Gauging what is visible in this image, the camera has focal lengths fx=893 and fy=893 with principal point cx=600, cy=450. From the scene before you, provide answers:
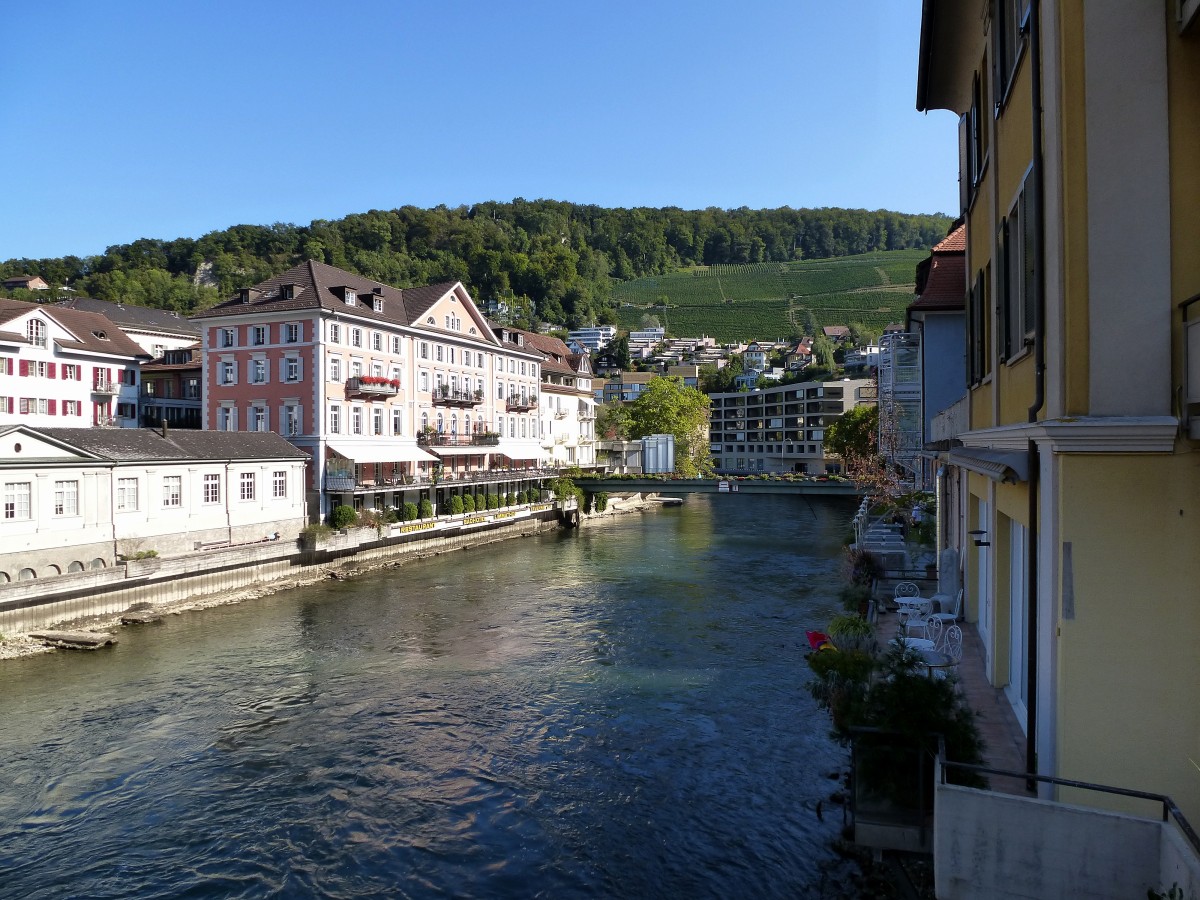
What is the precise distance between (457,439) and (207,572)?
23.6m

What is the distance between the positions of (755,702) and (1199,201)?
42.1 ft

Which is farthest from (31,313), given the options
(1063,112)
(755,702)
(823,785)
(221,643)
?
(1063,112)

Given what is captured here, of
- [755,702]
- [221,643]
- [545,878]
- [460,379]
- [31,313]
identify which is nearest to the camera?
[545,878]

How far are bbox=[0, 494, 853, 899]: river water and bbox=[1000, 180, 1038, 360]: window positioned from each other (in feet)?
20.3

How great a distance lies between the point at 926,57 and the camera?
12.6 m

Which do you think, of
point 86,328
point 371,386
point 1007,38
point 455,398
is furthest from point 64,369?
point 1007,38

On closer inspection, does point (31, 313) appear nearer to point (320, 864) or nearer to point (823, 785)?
point (320, 864)

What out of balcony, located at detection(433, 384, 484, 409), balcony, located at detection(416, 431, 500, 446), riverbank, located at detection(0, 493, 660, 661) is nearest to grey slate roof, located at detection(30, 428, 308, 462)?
riverbank, located at detection(0, 493, 660, 661)

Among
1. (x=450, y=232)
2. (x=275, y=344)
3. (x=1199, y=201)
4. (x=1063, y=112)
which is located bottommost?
(x=1199, y=201)

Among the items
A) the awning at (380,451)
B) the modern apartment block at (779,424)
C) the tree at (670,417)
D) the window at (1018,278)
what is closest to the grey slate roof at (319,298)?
the awning at (380,451)

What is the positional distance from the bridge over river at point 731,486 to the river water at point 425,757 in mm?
23357

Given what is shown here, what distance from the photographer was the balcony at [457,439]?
49438 mm

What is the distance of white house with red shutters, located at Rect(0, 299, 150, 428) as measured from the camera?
146ft

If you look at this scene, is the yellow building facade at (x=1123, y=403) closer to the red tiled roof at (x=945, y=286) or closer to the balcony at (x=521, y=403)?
the red tiled roof at (x=945, y=286)
